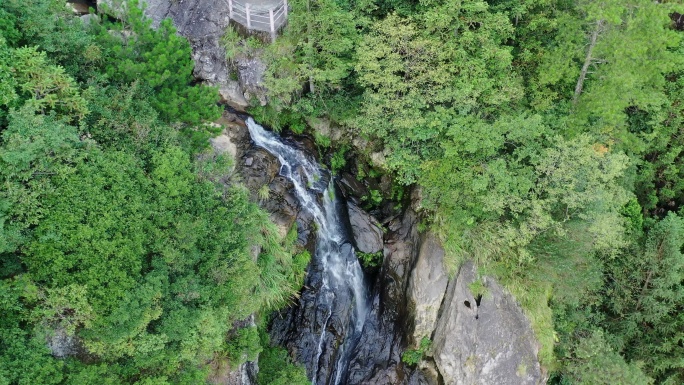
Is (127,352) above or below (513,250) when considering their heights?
above

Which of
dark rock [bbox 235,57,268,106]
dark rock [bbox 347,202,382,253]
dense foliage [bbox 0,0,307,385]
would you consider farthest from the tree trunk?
dense foliage [bbox 0,0,307,385]

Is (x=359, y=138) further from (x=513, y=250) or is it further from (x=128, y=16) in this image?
(x=128, y=16)

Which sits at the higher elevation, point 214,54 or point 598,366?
point 214,54

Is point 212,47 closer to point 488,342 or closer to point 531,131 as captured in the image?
point 531,131

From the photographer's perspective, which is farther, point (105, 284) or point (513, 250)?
point (513, 250)

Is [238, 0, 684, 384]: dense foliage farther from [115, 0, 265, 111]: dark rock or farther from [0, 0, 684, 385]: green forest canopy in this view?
[115, 0, 265, 111]: dark rock

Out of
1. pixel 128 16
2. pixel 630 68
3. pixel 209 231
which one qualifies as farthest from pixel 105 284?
pixel 630 68

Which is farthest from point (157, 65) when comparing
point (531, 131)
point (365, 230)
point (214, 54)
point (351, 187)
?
point (531, 131)
